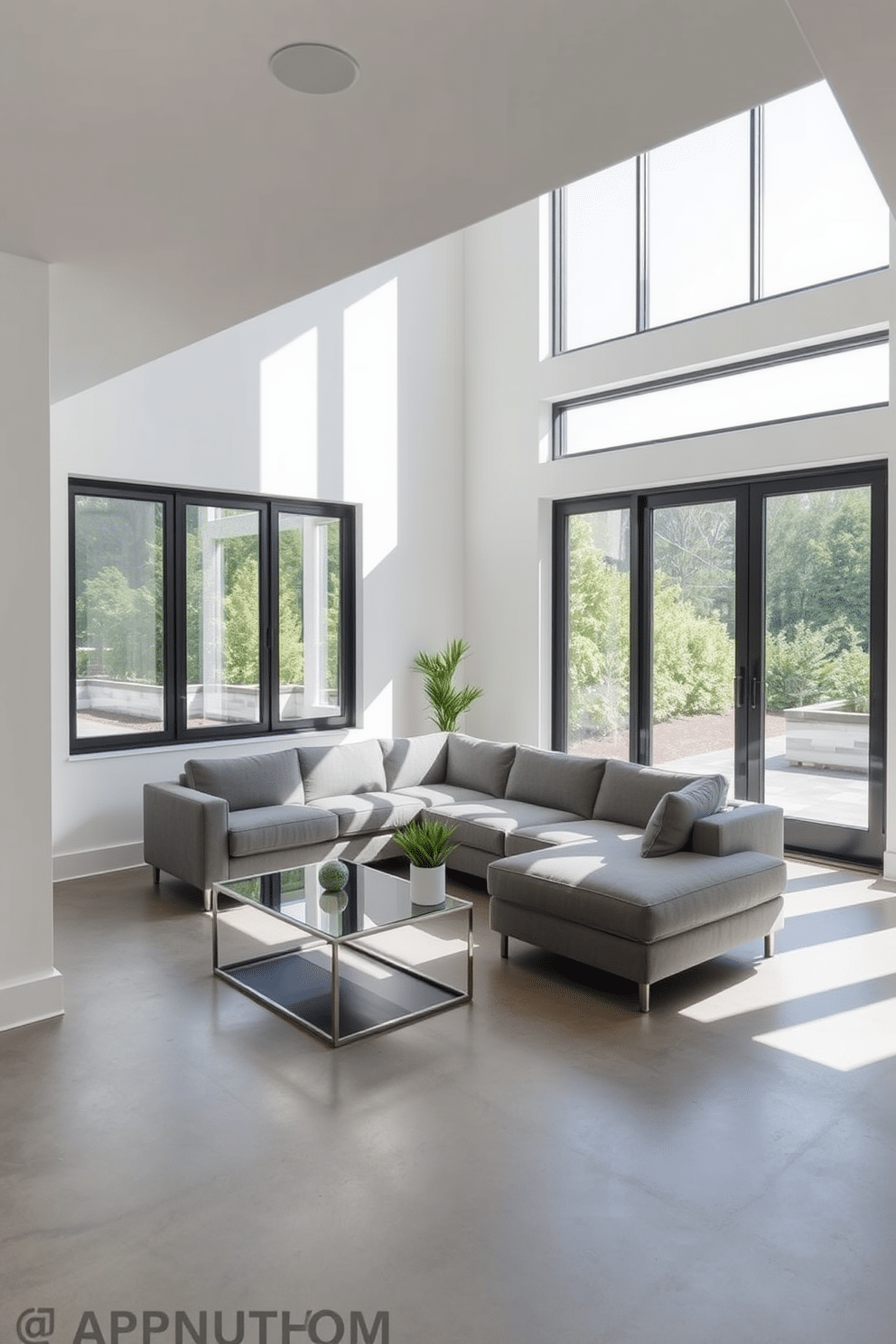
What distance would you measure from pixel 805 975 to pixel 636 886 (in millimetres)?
911

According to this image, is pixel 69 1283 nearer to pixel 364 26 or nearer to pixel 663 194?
pixel 364 26

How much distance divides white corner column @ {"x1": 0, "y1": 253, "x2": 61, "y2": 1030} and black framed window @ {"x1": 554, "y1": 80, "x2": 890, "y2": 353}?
13.1 ft

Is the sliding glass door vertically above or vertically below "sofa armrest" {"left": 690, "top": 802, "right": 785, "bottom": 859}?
above

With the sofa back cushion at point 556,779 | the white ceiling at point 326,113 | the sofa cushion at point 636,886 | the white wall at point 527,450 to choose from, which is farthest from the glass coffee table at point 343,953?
the white wall at point 527,450

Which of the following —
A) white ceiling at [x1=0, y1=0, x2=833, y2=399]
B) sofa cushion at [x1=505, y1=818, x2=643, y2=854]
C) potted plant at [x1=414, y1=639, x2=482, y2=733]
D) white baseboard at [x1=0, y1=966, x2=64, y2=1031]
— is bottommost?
white baseboard at [x1=0, y1=966, x2=64, y2=1031]

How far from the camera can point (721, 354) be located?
6.43 metres

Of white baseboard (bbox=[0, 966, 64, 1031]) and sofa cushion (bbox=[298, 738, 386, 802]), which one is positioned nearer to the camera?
white baseboard (bbox=[0, 966, 64, 1031])

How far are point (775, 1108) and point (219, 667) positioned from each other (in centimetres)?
462

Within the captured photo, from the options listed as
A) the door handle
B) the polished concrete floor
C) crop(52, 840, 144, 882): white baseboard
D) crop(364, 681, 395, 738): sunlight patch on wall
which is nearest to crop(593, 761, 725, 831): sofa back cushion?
the polished concrete floor

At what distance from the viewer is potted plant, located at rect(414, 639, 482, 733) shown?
7.64 meters

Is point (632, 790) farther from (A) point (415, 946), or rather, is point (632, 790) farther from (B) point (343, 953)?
(B) point (343, 953)

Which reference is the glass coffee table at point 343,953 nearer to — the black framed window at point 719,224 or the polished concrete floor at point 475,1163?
the polished concrete floor at point 475,1163

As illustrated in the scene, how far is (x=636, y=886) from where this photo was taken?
157 inches

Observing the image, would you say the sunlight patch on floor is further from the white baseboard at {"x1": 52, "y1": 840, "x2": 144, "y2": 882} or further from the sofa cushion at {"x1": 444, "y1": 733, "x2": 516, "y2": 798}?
the white baseboard at {"x1": 52, "y1": 840, "x2": 144, "y2": 882}
